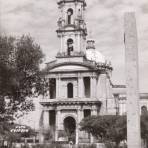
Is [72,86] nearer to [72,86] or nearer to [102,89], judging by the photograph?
[72,86]

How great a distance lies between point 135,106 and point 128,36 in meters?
3.03

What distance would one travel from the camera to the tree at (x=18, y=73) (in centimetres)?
2381

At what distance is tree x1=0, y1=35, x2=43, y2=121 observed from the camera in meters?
23.8

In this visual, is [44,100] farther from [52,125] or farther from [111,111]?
[111,111]

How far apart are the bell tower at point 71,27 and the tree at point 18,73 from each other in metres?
36.8

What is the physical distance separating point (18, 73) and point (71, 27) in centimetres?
3936

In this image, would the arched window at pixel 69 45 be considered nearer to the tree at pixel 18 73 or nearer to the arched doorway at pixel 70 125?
the arched doorway at pixel 70 125

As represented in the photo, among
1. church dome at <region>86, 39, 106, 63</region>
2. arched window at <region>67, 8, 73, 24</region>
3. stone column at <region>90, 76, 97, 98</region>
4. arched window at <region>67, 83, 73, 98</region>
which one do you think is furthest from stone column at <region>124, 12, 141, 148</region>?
church dome at <region>86, 39, 106, 63</region>

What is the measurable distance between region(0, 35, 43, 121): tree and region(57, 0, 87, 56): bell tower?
3680 centimetres

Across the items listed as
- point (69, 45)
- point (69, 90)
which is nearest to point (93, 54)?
point (69, 45)

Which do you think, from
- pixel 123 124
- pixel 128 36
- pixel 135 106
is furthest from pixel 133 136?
pixel 123 124

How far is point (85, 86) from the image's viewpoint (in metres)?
64.4

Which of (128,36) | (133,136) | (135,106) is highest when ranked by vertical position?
(128,36)

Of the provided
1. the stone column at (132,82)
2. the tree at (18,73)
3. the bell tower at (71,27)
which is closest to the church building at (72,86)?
the bell tower at (71,27)
